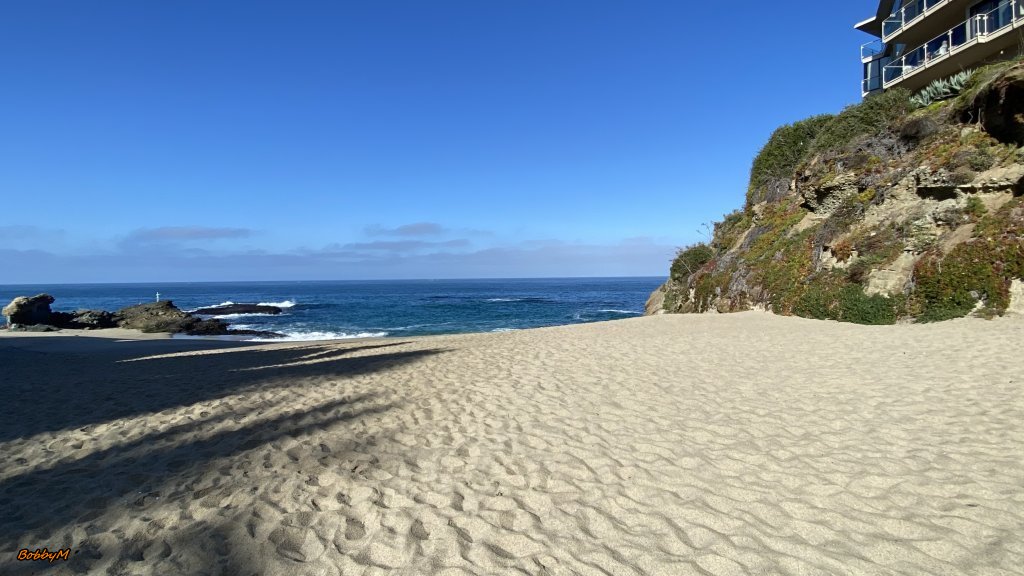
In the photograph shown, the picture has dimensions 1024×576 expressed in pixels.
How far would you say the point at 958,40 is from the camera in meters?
21.4

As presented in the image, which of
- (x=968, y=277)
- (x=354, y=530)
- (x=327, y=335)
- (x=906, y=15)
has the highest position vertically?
(x=906, y=15)

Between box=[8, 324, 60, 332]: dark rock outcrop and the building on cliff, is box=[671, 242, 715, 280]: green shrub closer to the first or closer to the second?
the building on cliff

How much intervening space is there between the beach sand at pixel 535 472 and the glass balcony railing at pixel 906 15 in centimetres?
2321

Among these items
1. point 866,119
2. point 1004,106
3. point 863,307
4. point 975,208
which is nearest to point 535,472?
point 863,307

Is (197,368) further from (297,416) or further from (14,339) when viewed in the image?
(14,339)

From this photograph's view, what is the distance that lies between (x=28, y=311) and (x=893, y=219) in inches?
1833

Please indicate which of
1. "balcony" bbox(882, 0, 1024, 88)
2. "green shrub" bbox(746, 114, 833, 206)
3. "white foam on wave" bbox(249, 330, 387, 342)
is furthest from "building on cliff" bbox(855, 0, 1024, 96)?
"white foam on wave" bbox(249, 330, 387, 342)

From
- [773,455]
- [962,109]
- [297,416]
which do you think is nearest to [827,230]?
[962,109]

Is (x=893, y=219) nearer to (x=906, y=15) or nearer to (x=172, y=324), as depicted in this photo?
(x=906, y=15)

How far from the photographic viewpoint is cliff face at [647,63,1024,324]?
1309cm

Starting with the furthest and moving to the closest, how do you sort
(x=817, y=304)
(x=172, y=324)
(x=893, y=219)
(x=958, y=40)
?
1. (x=172, y=324)
2. (x=958, y=40)
3. (x=817, y=304)
4. (x=893, y=219)

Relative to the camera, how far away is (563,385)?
27.5 feet

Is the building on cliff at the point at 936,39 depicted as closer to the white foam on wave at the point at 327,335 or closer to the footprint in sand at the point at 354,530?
the footprint in sand at the point at 354,530

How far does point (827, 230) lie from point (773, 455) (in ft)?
56.2
